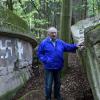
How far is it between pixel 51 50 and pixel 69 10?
8.45 feet

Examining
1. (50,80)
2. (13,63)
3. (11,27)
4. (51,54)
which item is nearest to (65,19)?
(11,27)

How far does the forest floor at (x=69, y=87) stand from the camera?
8.10 metres

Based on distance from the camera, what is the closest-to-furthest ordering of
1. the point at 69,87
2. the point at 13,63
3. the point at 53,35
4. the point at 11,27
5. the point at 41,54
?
the point at 53,35, the point at 41,54, the point at 69,87, the point at 11,27, the point at 13,63

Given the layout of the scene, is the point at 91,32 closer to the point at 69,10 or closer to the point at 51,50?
the point at 51,50

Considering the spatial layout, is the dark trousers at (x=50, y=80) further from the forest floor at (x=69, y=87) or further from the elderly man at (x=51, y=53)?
the forest floor at (x=69, y=87)

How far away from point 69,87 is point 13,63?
1.87m

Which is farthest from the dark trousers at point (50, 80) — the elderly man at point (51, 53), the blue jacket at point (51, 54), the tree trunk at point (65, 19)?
the tree trunk at point (65, 19)

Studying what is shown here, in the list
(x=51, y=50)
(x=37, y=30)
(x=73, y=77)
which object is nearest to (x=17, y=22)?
(x=73, y=77)

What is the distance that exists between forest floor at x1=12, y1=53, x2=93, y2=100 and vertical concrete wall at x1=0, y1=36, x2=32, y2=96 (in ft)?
0.99

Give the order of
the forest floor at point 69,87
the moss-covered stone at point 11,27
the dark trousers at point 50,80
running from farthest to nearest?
the moss-covered stone at point 11,27
the forest floor at point 69,87
the dark trousers at point 50,80

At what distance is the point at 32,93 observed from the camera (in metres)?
8.24

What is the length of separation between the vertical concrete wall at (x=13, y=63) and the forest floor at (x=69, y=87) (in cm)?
30

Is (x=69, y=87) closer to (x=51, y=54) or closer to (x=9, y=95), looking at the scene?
(x=9, y=95)

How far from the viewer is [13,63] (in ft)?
31.0
